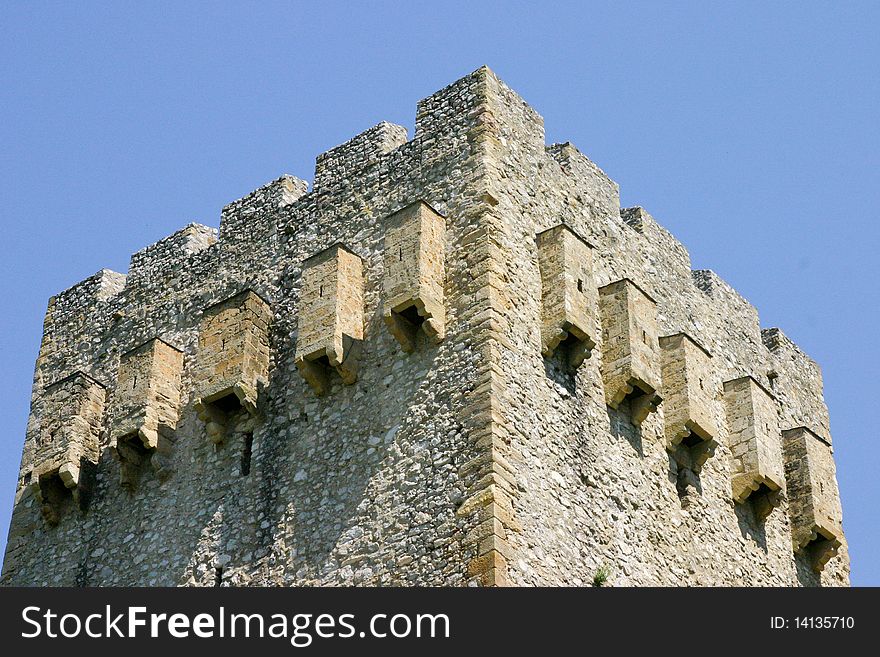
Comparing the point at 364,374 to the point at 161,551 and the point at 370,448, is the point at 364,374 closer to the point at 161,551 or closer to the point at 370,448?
the point at 370,448

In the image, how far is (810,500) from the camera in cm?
2983

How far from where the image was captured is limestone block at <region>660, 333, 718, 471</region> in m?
27.4

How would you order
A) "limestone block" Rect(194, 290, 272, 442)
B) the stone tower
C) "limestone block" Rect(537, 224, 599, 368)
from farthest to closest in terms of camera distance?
1. "limestone block" Rect(194, 290, 272, 442)
2. "limestone block" Rect(537, 224, 599, 368)
3. the stone tower

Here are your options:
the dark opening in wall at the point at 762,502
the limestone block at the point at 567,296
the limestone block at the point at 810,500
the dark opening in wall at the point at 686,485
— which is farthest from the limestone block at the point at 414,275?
the limestone block at the point at 810,500

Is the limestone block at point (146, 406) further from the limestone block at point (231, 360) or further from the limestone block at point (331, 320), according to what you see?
the limestone block at point (331, 320)

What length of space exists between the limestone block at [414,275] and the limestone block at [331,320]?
0.63m

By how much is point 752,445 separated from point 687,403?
78.3 inches

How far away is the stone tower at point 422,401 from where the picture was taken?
24.3m

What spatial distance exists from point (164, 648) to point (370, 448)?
205 inches

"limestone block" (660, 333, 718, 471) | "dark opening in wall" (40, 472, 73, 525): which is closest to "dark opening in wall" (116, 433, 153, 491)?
"dark opening in wall" (40, 472, 73, 525)

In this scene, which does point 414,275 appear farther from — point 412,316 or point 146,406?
point 146,406

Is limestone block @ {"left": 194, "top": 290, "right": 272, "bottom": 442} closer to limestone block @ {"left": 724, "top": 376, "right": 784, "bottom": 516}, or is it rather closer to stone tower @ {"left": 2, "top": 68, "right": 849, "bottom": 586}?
stone tower @ {"left": 2, "top": 68, "right": 849, "bottom": 586}

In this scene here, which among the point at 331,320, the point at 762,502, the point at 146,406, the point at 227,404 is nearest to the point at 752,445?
the point at 762,502

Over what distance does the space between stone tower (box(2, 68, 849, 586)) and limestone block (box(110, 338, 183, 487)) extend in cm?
4
